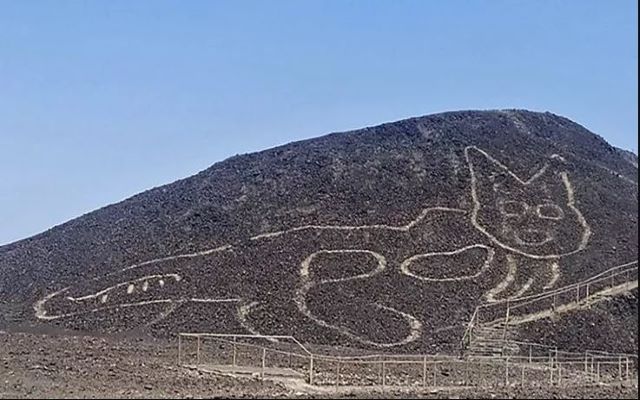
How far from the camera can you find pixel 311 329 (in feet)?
106

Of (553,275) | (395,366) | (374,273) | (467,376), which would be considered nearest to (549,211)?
(553,275)

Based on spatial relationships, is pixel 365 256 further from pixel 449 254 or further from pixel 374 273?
pixel 449 254

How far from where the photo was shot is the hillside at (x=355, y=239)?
33.9 meters

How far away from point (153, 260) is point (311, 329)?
9.65m

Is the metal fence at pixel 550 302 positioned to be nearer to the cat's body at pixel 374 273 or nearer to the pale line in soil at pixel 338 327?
the cat's body at pixel 374 273

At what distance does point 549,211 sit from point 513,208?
57.0 inches

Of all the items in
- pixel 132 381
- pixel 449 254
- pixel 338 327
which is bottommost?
pixel 132 381

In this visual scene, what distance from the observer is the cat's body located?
3316 cm

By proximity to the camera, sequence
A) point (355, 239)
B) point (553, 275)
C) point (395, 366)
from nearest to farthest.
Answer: point (395, 366), point (553, 275), point (355, 239)

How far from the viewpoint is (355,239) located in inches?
1507

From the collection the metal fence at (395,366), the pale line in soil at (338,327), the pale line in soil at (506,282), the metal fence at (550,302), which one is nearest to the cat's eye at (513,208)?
the pale line in soil at (506,282)

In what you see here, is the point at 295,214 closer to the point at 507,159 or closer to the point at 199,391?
the point at 507,159

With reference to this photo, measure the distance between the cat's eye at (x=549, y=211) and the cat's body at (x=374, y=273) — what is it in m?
0.05

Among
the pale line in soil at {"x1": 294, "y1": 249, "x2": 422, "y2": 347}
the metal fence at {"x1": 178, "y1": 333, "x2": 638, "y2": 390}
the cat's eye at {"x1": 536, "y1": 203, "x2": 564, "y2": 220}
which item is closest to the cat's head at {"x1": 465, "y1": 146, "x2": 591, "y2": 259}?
the cat's eye at {"x1": 536, "y1": 203, "x2": 564, "y2": 220}
